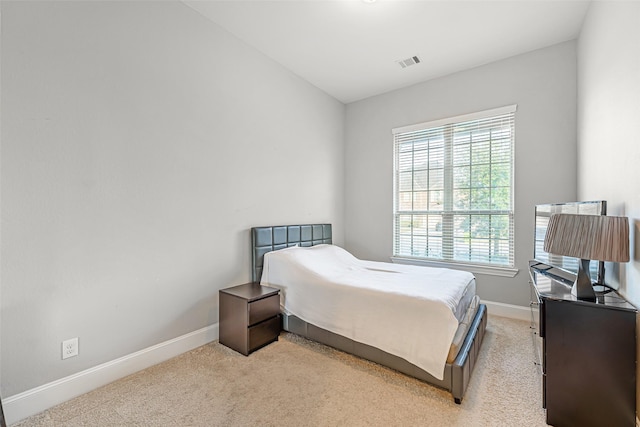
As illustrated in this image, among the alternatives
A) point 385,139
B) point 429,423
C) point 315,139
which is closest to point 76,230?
point 429,423

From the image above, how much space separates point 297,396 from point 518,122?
3.52 metres

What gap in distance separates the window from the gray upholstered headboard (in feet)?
3.90

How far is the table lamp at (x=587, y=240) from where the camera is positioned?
1520 millimetres

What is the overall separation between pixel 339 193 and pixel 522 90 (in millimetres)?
2570

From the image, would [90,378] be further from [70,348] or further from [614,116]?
[614,116]

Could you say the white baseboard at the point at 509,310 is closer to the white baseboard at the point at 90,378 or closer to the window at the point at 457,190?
the window at the point at 457,190

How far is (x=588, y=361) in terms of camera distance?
59.7 inches

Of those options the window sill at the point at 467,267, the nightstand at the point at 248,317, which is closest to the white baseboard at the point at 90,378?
the nightstand at the point at 248,317

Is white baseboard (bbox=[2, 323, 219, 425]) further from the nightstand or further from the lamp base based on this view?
the lamp base

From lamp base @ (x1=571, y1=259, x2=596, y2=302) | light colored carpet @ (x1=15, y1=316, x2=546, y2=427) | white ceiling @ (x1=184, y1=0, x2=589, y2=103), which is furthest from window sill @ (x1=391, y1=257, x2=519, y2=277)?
white ceiling @ (x1=184, y1=0, x2=589, y2=103)

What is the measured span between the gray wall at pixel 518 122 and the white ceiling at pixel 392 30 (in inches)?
8.2

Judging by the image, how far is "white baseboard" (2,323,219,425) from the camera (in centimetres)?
164

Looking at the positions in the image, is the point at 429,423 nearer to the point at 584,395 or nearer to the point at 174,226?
the point at 584,395

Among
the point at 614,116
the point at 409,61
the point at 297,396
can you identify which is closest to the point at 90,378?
the point at 297,396
